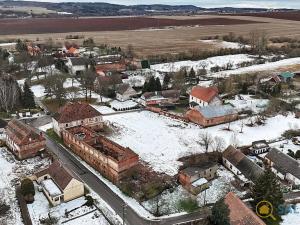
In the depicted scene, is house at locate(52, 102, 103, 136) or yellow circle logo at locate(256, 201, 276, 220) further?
house at locate(52, 102, 103, 136)

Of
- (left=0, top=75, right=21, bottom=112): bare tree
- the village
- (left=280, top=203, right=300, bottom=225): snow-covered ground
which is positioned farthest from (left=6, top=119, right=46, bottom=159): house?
(left=280, top=203, right=300, bottom=225): snow-covered ground

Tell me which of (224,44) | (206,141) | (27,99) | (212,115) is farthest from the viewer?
(224,44)

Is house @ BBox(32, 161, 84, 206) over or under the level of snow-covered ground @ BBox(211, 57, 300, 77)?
under

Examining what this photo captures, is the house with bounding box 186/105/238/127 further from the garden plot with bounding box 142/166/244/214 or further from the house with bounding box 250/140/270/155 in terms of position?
the garden plot with bounding box 142/166/244/214

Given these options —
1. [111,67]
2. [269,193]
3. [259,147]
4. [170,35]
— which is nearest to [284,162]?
[259,147]

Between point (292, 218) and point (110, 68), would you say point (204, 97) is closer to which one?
point (110, 68)

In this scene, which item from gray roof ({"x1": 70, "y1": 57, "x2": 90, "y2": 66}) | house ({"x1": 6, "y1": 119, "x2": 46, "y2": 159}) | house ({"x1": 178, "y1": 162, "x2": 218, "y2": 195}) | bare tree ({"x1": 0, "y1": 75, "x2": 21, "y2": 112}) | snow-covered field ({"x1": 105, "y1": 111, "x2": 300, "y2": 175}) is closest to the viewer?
house ({"x1": 178, "y1": 162, "x2": 218, "y2": 195})
